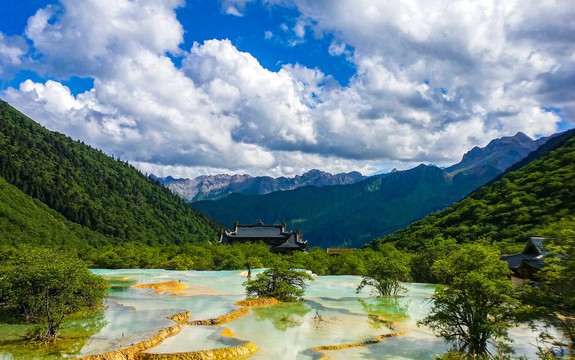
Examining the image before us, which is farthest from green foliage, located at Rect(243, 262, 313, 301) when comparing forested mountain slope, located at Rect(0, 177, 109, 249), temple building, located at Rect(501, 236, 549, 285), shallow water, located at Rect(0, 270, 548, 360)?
forested mountain slope, located at Rect(0, 177, 109, 249)

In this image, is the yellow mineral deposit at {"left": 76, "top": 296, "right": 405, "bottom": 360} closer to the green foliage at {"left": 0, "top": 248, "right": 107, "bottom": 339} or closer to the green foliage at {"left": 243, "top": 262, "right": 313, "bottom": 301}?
the green foliage at {"left": 0, "top": 248, "right": 107, "bottom": 339}

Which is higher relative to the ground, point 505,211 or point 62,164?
point 62,164

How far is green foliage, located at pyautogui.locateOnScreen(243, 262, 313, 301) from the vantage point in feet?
104

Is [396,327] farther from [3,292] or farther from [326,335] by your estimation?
[3,292]

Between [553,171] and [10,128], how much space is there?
670 ft

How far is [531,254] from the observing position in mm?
35562

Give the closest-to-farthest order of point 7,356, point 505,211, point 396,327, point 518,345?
point 7,356
point 518,345
point 396,327
point 505,211

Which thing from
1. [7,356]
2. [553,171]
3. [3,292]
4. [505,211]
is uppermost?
[553,171]

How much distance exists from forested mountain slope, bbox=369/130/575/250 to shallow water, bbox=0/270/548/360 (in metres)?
32.2

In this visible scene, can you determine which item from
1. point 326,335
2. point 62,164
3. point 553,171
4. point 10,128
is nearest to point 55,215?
point 62,164

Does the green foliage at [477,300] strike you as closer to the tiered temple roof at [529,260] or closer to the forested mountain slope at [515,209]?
the tiered temple roof at [529,260]

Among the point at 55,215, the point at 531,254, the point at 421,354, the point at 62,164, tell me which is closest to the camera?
the point at 421,354

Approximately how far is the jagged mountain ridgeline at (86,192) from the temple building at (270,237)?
6491 centimetres

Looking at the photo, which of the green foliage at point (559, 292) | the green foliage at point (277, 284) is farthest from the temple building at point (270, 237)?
the green foliage at point (559, 292)
